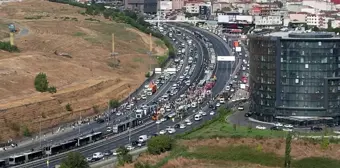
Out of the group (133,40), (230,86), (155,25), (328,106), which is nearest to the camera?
(328,106)

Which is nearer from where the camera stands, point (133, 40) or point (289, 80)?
point (289, 80)

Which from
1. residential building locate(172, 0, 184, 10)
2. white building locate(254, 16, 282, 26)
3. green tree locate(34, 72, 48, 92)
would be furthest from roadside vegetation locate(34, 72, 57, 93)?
residential building locate(172, 0, 184, 10)

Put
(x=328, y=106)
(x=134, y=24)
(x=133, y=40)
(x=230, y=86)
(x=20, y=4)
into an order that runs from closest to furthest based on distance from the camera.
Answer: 1. (x=328, y=106)
2. (x=230, y=86)
3. (x=133, y=40)
4. (x=134, y=24)
5. (x=20, y=4)

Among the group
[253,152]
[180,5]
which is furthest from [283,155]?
[180,5]

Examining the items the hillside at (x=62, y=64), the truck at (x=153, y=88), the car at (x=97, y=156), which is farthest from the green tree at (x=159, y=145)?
the truck at (x=153, y=88)

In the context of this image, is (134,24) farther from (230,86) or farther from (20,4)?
(230,86)

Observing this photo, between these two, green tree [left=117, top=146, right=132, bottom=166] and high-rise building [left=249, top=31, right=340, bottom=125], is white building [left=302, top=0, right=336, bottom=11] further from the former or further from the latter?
green tree [left=117, top=146, right=132, bottom=166]

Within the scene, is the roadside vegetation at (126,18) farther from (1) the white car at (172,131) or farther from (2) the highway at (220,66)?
(1) the white car at (172,131)
